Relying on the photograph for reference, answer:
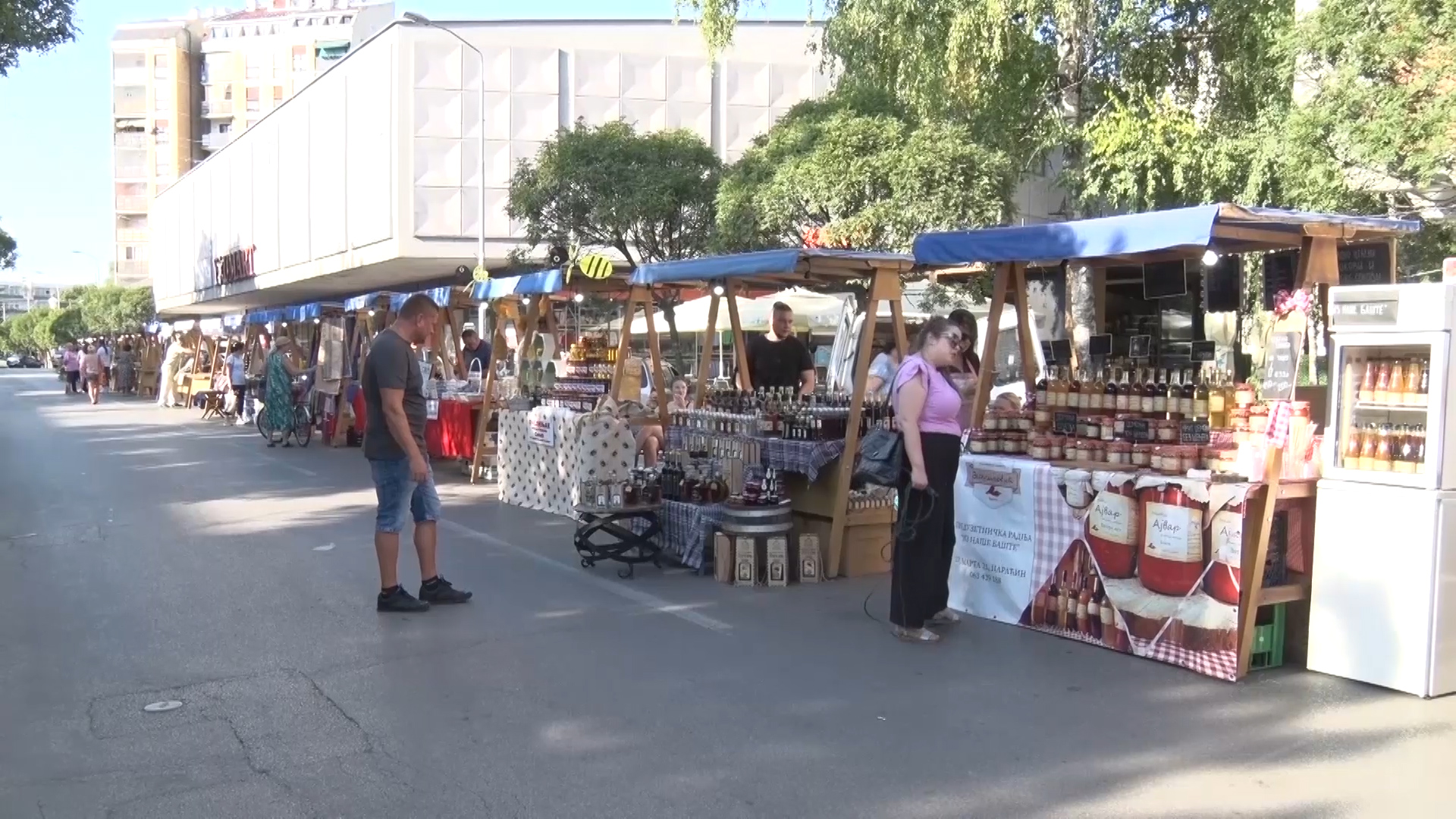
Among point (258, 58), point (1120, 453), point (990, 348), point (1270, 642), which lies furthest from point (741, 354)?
point (258, 58)

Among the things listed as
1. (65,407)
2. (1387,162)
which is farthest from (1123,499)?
(65,407)

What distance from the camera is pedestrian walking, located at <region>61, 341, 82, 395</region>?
38.2 metres

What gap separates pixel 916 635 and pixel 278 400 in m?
14.9

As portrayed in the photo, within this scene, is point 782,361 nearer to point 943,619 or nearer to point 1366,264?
point 943,619

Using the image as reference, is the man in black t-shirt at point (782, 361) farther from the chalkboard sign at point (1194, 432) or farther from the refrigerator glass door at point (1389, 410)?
the refrigerator glass door at point (1389, 410)

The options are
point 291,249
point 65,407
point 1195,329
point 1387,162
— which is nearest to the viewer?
point 1195,329

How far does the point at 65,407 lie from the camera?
99.8 ft

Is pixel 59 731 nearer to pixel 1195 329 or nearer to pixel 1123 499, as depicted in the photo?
pixel 1123 499

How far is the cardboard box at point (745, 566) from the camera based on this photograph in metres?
8.12

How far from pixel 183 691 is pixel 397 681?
1.00 meters

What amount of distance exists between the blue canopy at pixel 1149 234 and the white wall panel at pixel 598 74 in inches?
1054

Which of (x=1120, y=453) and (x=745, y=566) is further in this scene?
(x=745, y=566)

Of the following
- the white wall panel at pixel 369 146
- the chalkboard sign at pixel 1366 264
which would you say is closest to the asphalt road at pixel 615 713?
the chalkboard sign at pixel 1366 264

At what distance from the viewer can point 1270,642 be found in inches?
239
